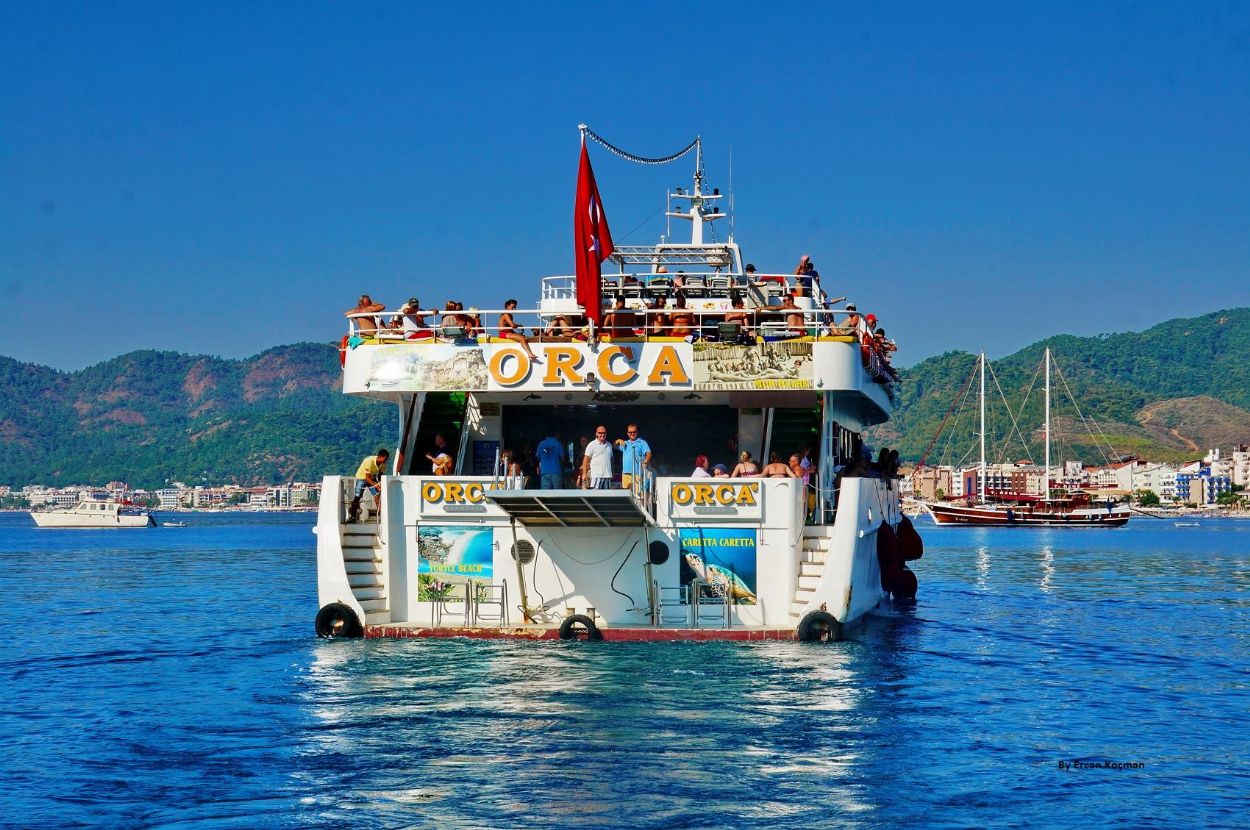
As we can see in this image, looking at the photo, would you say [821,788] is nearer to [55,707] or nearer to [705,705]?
[705,705]

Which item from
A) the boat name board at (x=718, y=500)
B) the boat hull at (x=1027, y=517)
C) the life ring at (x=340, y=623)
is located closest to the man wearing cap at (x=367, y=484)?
the life ring at (x=340, y=623)

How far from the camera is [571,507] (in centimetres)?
1695

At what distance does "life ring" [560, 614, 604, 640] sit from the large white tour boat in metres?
0.02

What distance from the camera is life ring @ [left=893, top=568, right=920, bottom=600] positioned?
28.8 meters

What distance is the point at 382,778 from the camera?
38.0ft

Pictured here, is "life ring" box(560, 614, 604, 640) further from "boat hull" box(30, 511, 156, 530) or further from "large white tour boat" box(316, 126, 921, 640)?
"boat hull" box(30, 511, 156, 530)

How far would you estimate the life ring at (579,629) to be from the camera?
17469mm

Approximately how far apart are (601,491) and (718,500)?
1976 millimetres

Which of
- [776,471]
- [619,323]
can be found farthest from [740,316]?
[776,471]

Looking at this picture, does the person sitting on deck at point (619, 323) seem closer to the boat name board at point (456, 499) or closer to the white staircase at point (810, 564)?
the boat name board at point (456, 499)

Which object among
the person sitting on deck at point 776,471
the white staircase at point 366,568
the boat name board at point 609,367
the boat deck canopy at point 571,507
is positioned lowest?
the white staircase at point 366,568

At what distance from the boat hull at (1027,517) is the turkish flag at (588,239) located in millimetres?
100887

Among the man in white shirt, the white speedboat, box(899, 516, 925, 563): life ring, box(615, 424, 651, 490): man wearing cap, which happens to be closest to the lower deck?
the man in white shirt

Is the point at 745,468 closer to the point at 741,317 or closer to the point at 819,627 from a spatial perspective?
the point at 741,317
